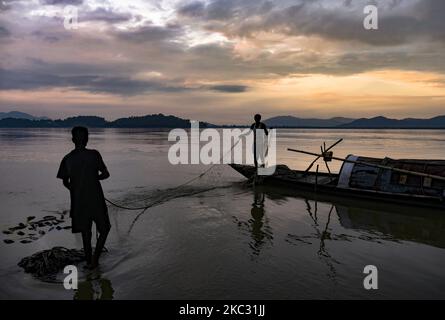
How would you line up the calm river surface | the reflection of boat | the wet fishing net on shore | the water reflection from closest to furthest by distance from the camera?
the calm river surface → the wet fishing net on shore → the water reflection → the reflection of boat

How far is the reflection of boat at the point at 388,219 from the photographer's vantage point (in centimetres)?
916

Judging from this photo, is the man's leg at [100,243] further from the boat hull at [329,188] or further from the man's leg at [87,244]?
the boat hull at [329,188]

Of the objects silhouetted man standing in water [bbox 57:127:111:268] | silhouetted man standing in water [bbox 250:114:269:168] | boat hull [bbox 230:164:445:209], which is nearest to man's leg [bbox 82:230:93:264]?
silhouetted man standing in water [bbox 57:127:111:268]

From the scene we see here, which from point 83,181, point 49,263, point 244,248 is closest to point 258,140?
point 244,248

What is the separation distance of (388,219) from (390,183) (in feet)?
7.75

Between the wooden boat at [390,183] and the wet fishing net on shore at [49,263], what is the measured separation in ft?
32.7

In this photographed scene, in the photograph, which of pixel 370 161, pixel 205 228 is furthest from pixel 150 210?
pixel 370 161

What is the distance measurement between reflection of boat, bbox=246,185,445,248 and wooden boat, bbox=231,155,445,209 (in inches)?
10.4

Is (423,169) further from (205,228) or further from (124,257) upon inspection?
(124,257)

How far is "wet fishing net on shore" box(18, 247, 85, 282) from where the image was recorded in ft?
20.3

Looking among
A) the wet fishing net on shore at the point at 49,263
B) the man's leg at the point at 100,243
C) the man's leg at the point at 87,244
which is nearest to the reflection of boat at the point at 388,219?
the man's leg at the point at 100,243

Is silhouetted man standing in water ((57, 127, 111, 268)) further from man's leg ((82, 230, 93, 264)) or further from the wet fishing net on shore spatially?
the wet fishing net on shore

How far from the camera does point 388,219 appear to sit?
35.3ft
